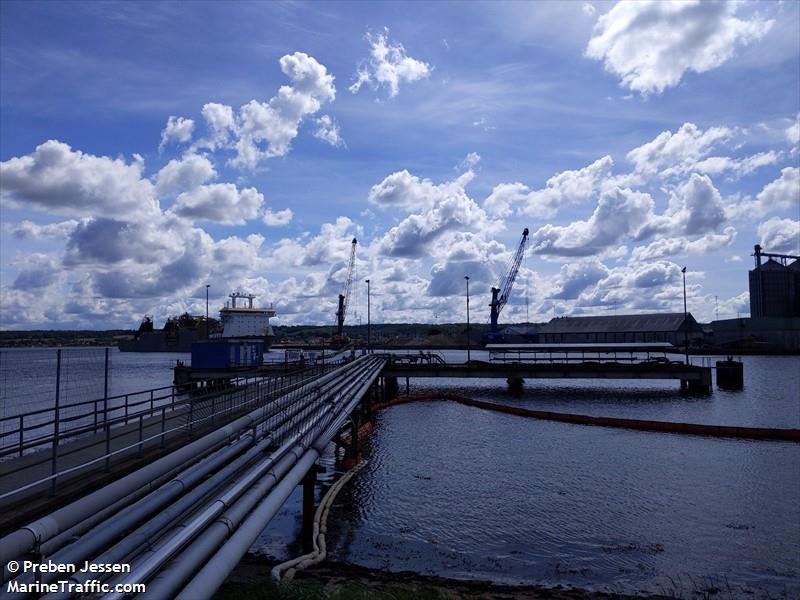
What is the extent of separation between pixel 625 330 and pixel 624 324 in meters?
4.63

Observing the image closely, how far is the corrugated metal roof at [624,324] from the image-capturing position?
7141 inches

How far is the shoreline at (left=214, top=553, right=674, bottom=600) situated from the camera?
12.1m

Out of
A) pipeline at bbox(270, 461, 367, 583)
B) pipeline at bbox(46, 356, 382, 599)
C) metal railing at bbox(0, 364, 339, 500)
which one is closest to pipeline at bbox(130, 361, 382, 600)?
pipeline at bbox(46, 356, 382, 599)

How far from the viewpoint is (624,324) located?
186750 mm

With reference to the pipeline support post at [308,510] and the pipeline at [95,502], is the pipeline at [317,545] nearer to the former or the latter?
the pipeline support post at [308,510]

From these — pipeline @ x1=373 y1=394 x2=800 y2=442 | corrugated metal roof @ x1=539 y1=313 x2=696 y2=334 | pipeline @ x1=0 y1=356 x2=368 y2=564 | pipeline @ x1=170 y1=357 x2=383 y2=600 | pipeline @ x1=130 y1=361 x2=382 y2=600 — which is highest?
corrugated metal roof @ x1=539 y1=313 x2=696 y2=334

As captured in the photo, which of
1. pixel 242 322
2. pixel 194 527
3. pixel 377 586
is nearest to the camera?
pixel 194 527

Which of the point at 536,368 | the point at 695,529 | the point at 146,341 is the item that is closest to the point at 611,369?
the point at 536,368

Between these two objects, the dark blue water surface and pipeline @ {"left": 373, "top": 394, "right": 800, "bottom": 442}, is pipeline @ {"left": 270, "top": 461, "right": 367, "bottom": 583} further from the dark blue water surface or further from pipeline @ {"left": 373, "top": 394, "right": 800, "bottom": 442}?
pipeline @ {"left": 373, "top": 394, "right": 800, "bottom": 442}

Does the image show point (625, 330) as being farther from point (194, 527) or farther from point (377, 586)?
point (194, 527)

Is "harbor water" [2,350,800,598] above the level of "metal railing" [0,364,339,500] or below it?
below

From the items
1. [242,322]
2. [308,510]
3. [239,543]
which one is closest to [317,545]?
[308,510]

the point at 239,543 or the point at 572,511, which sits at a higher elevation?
the point at 239,543

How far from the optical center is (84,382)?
17406 mm
